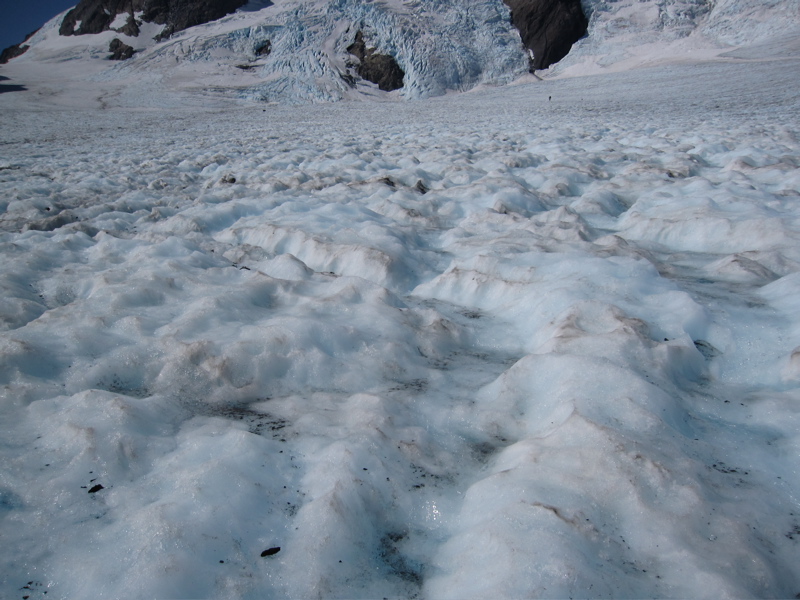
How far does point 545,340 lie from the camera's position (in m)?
2.63

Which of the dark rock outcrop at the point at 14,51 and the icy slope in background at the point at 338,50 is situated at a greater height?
the dark rock outcrop at the point at 14,51

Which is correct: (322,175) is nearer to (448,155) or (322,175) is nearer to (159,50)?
(448,155)

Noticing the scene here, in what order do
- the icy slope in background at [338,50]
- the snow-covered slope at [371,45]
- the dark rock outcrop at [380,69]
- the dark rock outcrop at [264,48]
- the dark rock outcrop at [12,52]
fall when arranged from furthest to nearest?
the dark rock outcrop at [12,52] < the dark rock outcrop at [264,48] < the dark rock outcrop at [380,69] < the icy slope in background at [338,50] < the snow-covered slope at [371,45]

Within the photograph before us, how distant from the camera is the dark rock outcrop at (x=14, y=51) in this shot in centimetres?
4722

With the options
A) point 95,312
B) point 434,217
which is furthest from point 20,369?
point 434,217

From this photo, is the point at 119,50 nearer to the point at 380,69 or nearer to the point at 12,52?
the point at 12,52

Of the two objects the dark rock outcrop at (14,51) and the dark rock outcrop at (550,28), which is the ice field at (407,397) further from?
the dark rock outcrop at (14,51)

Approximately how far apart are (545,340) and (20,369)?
2635 mm

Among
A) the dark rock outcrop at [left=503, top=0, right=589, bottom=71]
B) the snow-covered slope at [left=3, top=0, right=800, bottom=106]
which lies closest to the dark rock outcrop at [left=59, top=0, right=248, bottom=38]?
the snow-covered slope at [left=3, top=0, right=800, bottom=106]

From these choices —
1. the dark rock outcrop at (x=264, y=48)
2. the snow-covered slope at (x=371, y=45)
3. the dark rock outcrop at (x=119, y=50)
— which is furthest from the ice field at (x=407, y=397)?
the dark rock outcrop at (x=119, y=50)

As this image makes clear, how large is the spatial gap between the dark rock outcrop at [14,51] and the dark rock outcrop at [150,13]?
13.9 feet

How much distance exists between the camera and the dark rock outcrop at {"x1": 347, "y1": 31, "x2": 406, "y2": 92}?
36312mm

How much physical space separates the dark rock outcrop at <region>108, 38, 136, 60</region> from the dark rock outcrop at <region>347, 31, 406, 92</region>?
19626 mm

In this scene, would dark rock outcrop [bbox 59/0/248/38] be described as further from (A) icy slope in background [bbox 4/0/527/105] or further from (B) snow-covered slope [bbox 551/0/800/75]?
(B) snow-covered slope [bbox 551/0/800/75]
